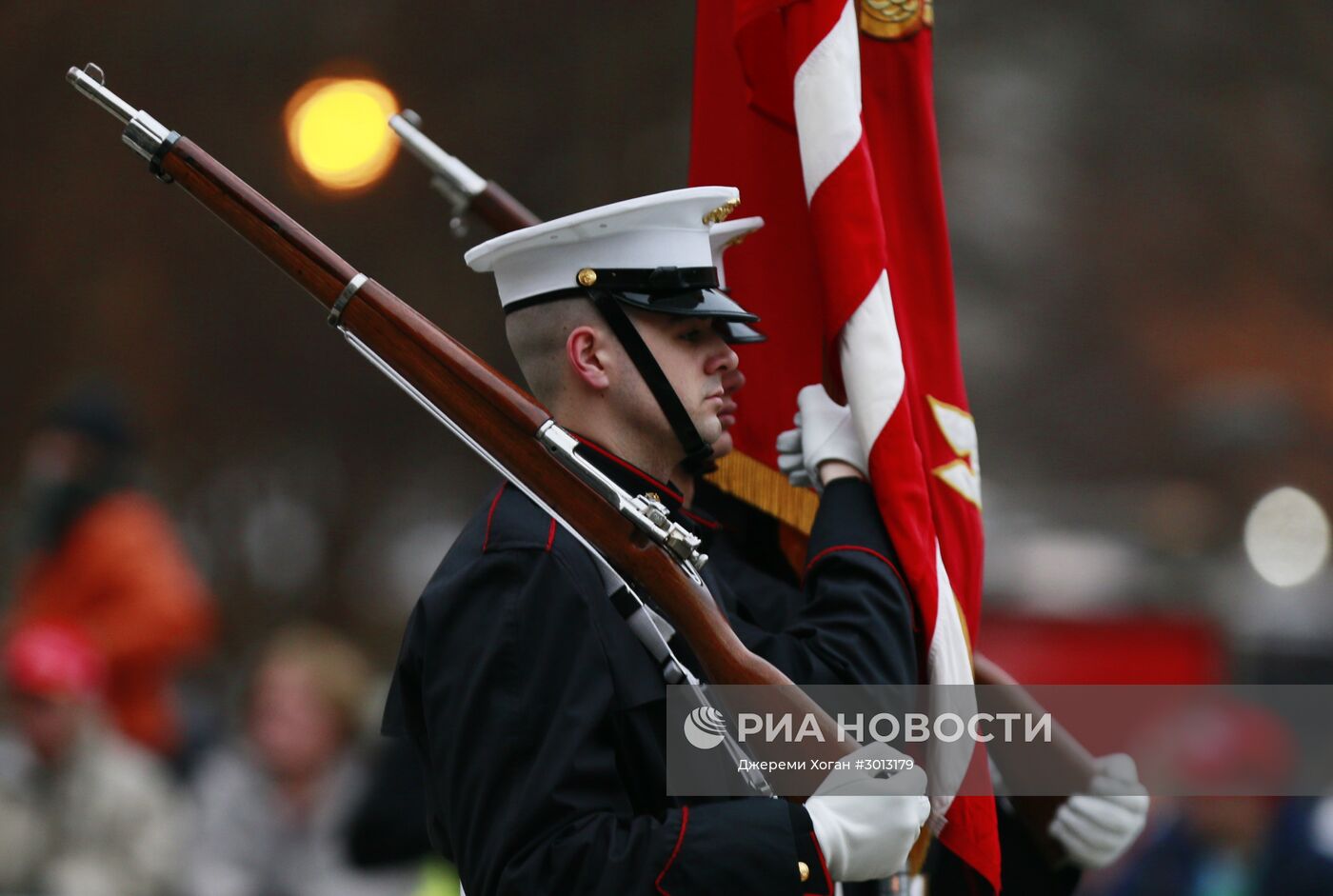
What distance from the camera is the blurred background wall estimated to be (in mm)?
7953

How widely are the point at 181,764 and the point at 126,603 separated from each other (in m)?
0.59

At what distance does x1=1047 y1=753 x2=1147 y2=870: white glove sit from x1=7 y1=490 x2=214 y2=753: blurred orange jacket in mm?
3592

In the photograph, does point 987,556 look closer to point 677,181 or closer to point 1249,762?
point 677,181

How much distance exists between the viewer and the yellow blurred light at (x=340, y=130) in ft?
25.9

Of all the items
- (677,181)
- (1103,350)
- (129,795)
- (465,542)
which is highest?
(1103,350)

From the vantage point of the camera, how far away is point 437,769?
2.50 meters

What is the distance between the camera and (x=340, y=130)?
321 inches

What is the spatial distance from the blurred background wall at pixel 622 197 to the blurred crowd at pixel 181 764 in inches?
70.4

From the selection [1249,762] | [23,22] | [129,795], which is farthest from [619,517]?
[23,22]

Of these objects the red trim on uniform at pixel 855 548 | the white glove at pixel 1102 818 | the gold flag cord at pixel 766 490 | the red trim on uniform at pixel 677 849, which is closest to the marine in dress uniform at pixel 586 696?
the red trim on uniform at pixel 677 849

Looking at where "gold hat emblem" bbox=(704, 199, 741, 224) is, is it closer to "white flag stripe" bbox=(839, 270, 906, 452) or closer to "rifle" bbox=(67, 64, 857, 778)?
"white flag stripe" bbox=(839, 270, 906, 452)

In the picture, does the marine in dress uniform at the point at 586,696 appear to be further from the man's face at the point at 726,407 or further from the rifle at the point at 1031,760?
the rifle at the point at 1031,760

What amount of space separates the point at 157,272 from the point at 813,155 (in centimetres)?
593

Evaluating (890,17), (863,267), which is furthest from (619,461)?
(890,17)
